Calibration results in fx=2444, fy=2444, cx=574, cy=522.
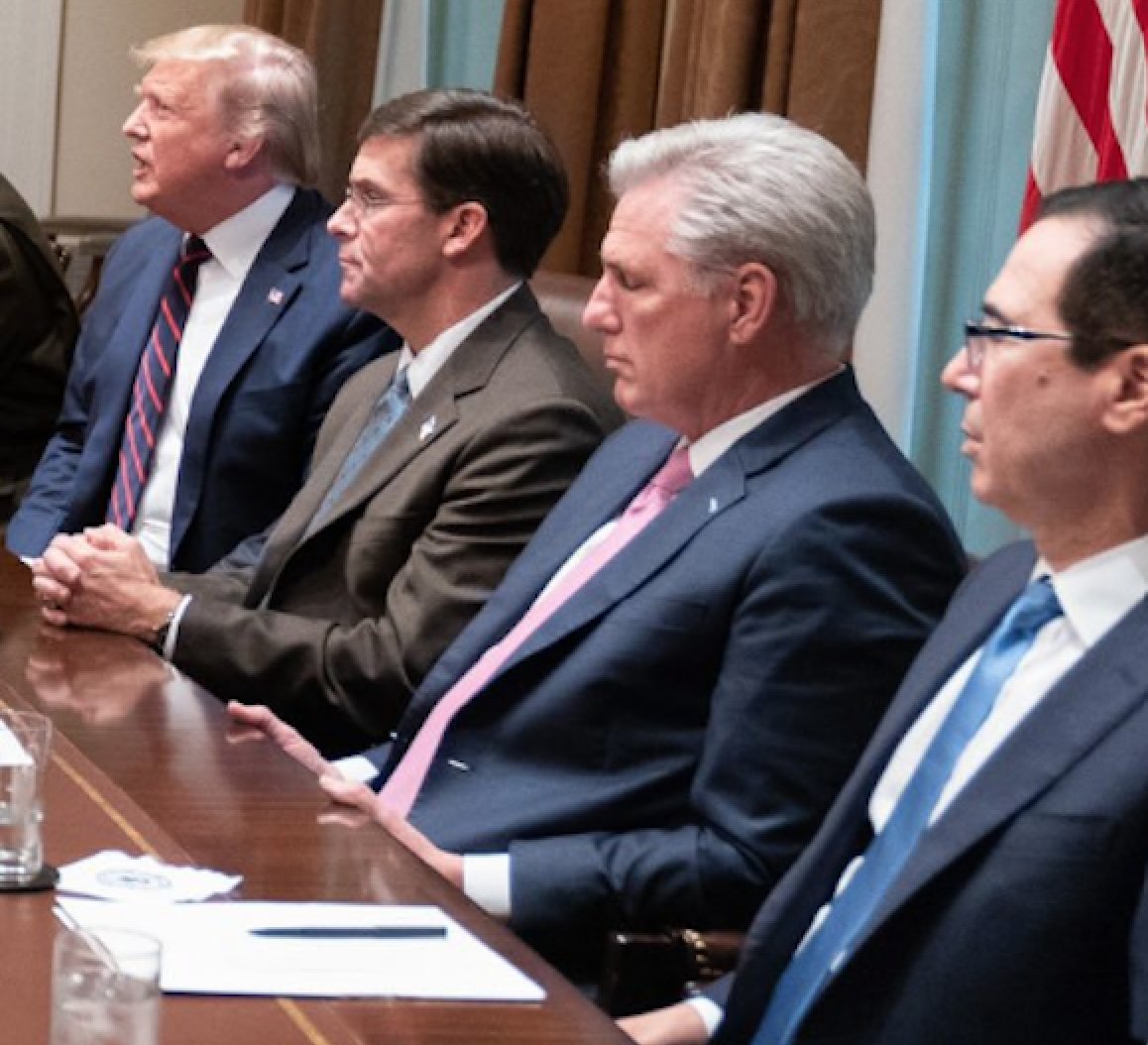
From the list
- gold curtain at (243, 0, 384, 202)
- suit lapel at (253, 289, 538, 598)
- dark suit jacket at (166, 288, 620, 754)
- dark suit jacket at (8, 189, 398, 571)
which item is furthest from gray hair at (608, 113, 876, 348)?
gold curtain at (243, 0, 384, 202)

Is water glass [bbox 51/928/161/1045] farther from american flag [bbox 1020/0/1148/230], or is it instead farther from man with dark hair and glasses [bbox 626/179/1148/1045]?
american flag [bbox 1020/0/1148/230]

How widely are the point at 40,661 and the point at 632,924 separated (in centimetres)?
85

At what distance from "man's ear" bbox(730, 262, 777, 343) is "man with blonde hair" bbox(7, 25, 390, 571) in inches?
57.2

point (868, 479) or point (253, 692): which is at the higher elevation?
point (868, 479)

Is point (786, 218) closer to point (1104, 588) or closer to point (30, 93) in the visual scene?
point (1104, 588)

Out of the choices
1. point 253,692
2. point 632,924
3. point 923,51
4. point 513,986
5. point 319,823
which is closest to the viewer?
point 513,986

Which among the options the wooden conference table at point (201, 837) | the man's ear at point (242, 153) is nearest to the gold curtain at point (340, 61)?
the man's ear at point (242, 153)

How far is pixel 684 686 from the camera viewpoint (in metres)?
2.75

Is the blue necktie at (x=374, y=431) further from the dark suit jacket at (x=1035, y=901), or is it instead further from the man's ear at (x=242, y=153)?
the dark suit jacket at (x=1035, y=901)

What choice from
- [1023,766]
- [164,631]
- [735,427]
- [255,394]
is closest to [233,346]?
[255,394]

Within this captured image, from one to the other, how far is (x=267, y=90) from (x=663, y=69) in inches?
29.6

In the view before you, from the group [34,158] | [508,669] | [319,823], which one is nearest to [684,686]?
[508,669]

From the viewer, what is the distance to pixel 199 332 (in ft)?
14.8

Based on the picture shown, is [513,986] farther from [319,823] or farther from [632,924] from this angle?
[632,924]
